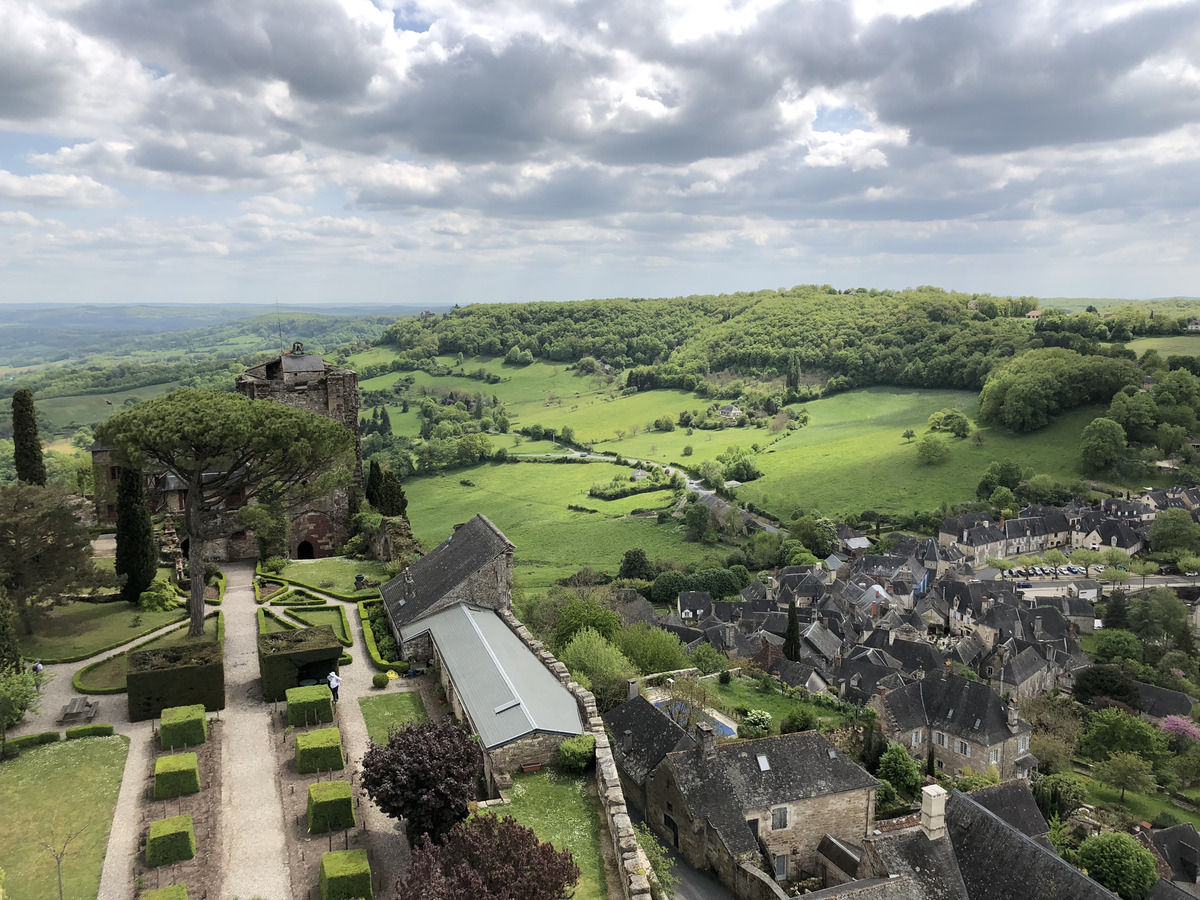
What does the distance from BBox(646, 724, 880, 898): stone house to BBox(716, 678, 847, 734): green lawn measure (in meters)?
5.92

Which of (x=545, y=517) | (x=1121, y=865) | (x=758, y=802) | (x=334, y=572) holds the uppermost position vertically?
(x=334, y=572)

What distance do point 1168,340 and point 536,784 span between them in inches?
6634

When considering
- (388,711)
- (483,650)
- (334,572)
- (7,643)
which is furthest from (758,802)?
(7,643)

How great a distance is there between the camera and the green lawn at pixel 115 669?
26.0m

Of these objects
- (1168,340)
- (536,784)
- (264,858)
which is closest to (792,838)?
(536,784)

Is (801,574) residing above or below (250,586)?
below

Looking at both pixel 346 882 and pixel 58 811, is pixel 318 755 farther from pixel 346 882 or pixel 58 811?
pixel 58 811

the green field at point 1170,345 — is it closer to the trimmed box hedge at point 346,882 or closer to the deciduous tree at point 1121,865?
the deciduous tree at point 1121,865

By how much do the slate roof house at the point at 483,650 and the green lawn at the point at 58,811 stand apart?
910 cm

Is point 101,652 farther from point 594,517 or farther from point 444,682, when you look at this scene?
point 594,517

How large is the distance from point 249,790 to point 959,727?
150 feet

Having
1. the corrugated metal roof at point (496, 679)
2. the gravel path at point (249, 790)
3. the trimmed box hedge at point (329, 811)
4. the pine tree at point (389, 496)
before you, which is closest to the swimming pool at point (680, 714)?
the corrugated metal roof at point (496, 679)

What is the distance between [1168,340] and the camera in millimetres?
149125

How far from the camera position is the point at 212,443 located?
27.3 meters
